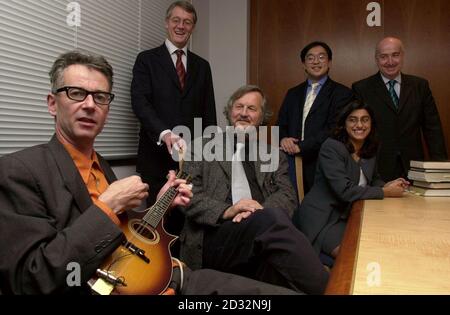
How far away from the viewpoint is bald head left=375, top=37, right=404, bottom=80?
2.83m

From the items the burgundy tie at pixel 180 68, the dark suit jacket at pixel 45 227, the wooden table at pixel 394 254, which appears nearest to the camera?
the wooden table at pixel 394 254

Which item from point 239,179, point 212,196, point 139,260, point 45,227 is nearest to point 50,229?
point 45,227

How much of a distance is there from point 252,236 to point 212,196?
0.47 m

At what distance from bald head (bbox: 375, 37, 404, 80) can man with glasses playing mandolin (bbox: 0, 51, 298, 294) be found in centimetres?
195

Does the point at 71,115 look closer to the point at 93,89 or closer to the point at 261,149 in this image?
the point at 93,89

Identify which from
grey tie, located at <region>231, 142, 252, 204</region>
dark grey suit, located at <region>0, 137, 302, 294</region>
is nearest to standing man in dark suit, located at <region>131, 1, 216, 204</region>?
grey tie, located at <region>231, 142, 252, 204</region>

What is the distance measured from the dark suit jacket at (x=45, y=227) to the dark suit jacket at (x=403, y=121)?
87.2 inches

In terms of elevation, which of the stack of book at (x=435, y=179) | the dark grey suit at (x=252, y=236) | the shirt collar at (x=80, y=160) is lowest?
the dark grey suit at (x=252, y=236)

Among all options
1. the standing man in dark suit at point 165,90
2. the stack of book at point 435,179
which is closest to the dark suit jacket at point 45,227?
the standing man in dark suit at point 165,90

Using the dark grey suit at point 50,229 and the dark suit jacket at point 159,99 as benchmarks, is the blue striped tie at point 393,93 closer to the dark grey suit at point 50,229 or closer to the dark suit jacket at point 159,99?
Result: the dark suit jacket at point 159,99

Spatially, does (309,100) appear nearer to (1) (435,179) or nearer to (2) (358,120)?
(2) (358,120)

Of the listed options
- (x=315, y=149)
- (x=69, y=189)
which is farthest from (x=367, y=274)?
(x=315, y=149)

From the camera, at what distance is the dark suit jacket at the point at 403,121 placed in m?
2.90

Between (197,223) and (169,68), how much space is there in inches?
45.1
